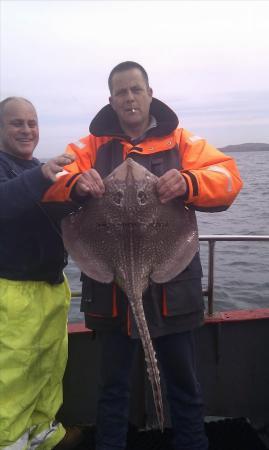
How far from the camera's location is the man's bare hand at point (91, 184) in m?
2.77

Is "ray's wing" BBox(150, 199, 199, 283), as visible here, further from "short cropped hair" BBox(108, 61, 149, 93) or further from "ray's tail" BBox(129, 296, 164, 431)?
"short cropped hair" BBox(108, 61, 149, 93)

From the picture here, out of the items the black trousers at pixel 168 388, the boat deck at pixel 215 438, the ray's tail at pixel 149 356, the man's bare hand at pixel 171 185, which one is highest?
the man's bare hand at pixel 171 185

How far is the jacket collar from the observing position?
3.20m

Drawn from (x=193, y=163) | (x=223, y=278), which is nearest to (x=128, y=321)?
(x=193, y=163)

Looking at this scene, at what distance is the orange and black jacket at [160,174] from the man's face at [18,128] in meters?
0.35

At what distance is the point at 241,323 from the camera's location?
4.33 metres

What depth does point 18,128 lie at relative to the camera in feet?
10.8

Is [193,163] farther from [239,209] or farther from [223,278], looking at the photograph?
[239,209]

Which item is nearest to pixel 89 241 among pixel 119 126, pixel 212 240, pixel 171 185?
pixel 171 185

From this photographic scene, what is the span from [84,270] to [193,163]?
1.06m

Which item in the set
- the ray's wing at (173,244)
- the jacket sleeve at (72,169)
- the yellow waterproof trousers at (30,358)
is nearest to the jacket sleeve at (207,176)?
the ray's wing at (173,244)

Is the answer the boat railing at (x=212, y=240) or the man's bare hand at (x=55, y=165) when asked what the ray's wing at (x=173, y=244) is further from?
the boat railing at (x=212, y=240)

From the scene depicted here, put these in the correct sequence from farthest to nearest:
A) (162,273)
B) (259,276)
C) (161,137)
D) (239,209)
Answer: (239,209)
(259,276)
(161,137)
(162,273)

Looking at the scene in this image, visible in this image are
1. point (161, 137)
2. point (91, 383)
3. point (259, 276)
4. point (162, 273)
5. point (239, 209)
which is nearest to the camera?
point (162, 273)
